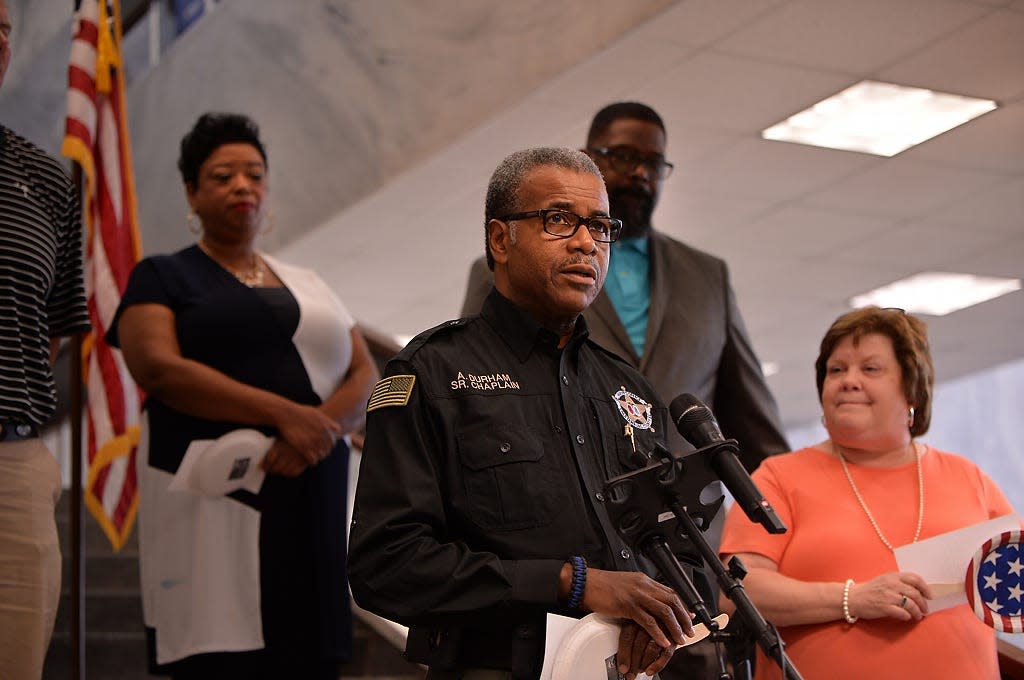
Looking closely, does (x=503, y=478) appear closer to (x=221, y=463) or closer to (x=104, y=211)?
(x=221, y=463)

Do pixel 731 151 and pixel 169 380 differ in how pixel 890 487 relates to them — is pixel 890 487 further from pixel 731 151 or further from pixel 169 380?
pixel 731 151

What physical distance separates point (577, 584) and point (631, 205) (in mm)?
1543

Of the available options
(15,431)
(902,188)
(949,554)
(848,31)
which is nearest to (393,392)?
(15,431)

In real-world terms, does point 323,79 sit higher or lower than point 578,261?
higher

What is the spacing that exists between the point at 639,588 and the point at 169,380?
1.65m

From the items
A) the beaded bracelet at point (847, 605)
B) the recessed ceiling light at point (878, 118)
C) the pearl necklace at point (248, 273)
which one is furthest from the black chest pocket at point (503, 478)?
the recessed ceiling light at point (878, 118)

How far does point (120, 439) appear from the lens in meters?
4.13

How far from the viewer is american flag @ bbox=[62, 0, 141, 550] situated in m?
4.04

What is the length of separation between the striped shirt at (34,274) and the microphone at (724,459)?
139 centimetres

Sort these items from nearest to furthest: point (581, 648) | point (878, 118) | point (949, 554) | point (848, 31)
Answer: point (581, 648)
point (949, 554)
point (848, 31)
point (878, 118)

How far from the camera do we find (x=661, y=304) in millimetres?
3104

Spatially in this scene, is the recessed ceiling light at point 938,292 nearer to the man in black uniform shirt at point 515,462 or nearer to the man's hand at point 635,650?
the man in black uniform shirt at point 515,462

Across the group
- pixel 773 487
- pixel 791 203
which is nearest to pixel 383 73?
pixel 791 203

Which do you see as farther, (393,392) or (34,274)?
(34,274)
